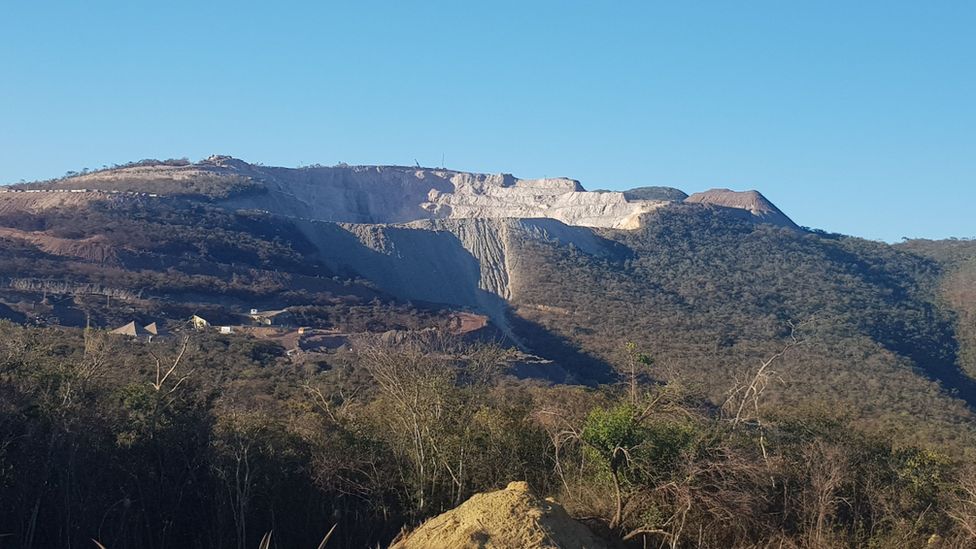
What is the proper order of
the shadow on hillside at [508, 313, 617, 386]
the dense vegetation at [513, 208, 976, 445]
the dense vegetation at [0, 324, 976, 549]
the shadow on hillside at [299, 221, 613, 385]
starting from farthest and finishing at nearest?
the shadow on hillside at [299, 221, 613, 385] < the shadow on hillside at [508, 313, 617, 386] < the dense vegetation at [513, 208, 976, 445] < the dense vegetation at [0, 324, 976, 549]

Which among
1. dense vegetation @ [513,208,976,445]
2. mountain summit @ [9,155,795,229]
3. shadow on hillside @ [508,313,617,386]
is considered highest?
mountain summit @ [9,155,795,229]

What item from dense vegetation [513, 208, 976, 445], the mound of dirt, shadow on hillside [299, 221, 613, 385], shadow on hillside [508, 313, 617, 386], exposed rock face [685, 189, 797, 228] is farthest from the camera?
exposed rock face [685, 189, 797, 228]

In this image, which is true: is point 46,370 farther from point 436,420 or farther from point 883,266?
point 883,266

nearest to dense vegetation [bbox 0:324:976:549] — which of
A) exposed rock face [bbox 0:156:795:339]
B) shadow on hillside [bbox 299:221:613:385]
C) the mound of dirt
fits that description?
the mound of dirt

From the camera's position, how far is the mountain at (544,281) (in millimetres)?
43156

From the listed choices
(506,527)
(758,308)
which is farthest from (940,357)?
(506,527)

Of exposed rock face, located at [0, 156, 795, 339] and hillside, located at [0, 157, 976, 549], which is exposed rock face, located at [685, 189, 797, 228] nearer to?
exposed rock face, located at [0, 156, 795, 339]

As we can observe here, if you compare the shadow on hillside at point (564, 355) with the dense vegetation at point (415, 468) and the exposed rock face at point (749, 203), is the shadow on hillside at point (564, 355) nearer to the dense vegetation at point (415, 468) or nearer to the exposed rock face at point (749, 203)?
the dense vegetation at point (415, 468)

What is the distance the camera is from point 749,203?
101 meters

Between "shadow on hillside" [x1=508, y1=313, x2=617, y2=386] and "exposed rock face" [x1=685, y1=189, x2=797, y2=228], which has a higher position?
"exposed rock face" [x1=685, y1=189, x2=797, y2=228]

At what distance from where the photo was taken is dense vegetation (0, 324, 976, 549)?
14484 millimetres

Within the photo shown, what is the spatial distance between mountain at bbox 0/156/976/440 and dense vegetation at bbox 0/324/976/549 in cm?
614

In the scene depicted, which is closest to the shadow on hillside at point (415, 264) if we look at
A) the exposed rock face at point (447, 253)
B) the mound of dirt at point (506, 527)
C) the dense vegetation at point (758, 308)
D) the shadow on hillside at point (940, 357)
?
the exposed rock face at point (447, 253)

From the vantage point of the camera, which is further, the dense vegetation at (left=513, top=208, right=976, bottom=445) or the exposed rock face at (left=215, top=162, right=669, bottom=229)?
the exposed rock face at (left=215, top=162, right=669, bottom=229)
